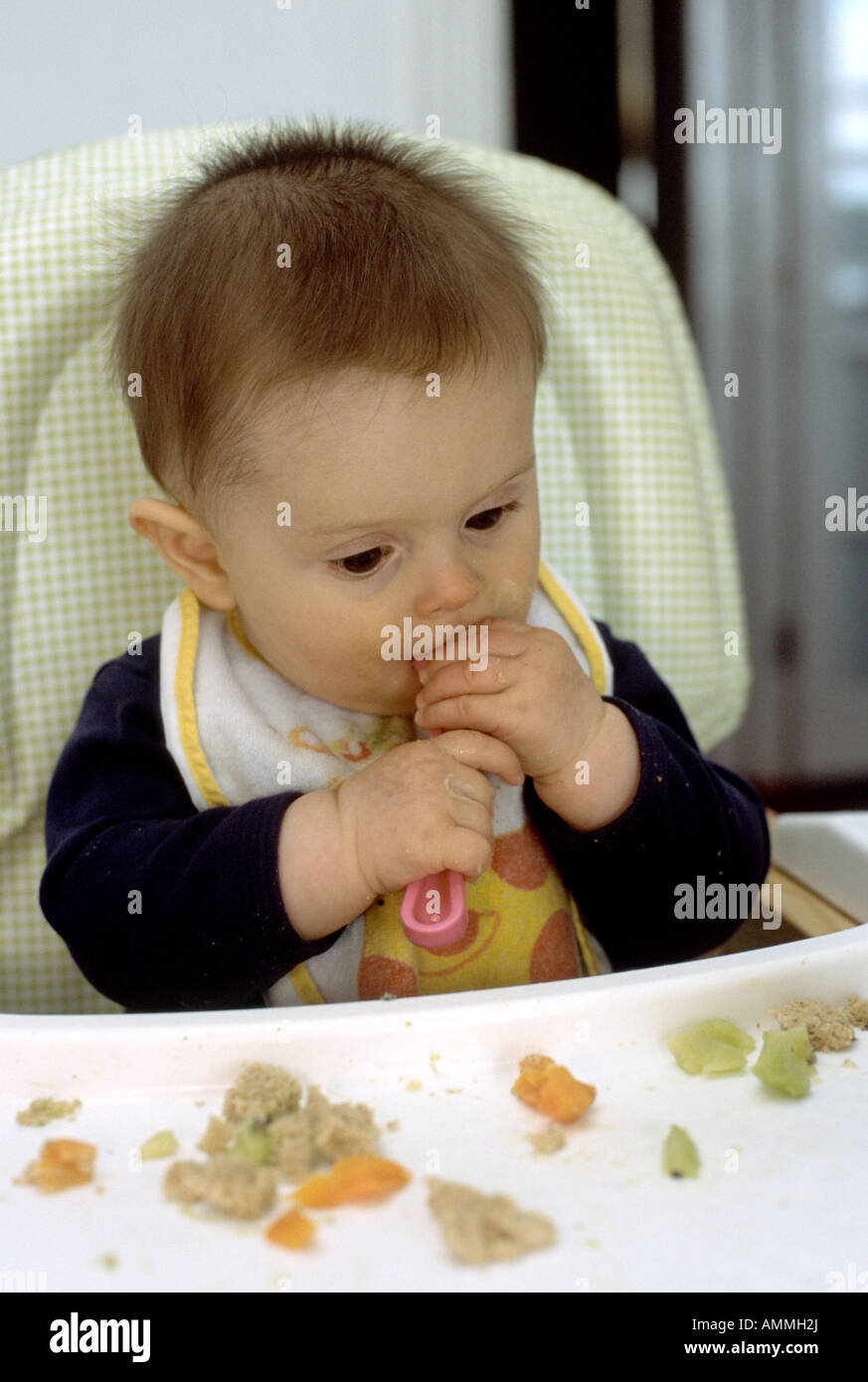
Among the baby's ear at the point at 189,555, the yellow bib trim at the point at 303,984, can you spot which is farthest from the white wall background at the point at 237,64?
the yellow bib trim at the point at 303,984

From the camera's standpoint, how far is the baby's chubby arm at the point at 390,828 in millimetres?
776

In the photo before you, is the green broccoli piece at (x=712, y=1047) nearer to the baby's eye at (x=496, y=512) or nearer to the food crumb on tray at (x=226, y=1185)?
the food crumb on tray at (x=226, y=1185)

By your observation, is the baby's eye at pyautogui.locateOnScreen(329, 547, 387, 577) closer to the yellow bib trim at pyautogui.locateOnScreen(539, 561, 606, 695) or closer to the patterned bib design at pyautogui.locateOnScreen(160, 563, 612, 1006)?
the patterned bib design at pyautogui.locateOnScreen(160, 563, 612, 1006)

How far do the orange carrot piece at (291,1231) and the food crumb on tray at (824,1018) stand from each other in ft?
1.03

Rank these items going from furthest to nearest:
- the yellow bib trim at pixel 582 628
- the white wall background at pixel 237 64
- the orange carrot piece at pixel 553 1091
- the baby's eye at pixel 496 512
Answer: the white wall background at pixel 237 64
the yellow bib trim at pixel 582 628
the baby's eye at pixel 496 512
the orange carrot piece at pixel 553 1091

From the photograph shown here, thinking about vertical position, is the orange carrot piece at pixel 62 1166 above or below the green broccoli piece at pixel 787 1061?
above

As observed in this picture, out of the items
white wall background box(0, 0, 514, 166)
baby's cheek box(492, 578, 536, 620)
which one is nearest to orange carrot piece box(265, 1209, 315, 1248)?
baby's cheek box(492, 578, 536, 620)

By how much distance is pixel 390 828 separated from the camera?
0.79 metres

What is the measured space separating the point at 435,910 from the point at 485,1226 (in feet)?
0.90

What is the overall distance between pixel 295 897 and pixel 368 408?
12.6 inches

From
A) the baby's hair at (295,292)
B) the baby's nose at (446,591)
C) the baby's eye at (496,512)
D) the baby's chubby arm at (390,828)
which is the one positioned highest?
the baby's hair at (295,292)

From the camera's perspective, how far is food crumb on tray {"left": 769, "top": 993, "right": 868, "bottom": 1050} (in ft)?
2.31

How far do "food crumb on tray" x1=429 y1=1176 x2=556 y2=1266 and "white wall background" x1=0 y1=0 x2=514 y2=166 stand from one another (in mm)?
1473

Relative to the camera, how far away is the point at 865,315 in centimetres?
317
